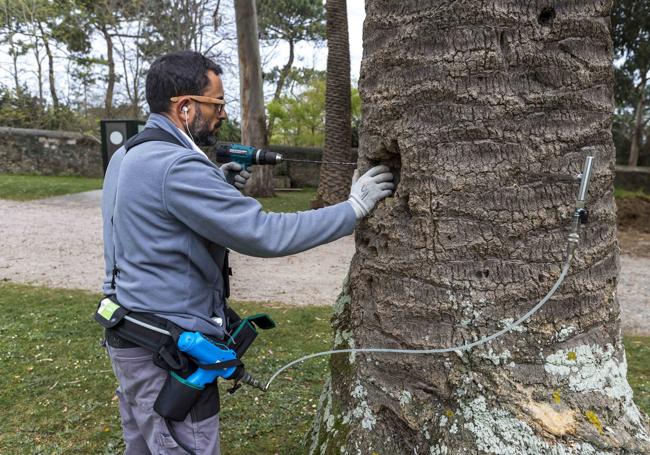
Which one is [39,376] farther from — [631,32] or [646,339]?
[631,32]

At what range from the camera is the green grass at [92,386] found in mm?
3412

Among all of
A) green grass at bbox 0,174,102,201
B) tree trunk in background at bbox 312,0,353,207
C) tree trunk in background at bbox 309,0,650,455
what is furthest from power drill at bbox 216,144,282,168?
green grass at bbox 0,174,102,201

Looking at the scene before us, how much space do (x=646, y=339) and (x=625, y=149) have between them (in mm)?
16452

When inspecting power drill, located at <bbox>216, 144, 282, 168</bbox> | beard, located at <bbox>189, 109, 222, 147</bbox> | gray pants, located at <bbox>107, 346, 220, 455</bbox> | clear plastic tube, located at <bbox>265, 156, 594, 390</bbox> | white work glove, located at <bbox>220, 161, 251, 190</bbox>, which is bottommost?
gray pants, located at <bbox>107, 346, 220, 455</bbox>

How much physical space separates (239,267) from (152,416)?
6393 millimetres

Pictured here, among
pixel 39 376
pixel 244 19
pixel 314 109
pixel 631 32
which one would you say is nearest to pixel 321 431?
pixel 39 376

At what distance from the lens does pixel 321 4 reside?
27641mm

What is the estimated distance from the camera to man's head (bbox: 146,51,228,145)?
85.0 inches

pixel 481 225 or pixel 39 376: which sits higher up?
pixel 481 225

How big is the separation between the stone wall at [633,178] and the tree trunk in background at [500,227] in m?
15.2

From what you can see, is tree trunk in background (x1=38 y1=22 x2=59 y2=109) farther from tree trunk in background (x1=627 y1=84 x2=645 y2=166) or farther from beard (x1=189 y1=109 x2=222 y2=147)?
beard (x1=189 y1=109 x2=222 y2=147)

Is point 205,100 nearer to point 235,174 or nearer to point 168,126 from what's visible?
point 168,126

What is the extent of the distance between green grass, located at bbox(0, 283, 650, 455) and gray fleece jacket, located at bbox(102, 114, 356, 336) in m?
1.39

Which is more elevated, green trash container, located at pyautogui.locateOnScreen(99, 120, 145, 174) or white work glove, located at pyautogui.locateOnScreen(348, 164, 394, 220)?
green trash container, located at pyautogui.locateOnScreen(99, 120, 145, 174)
